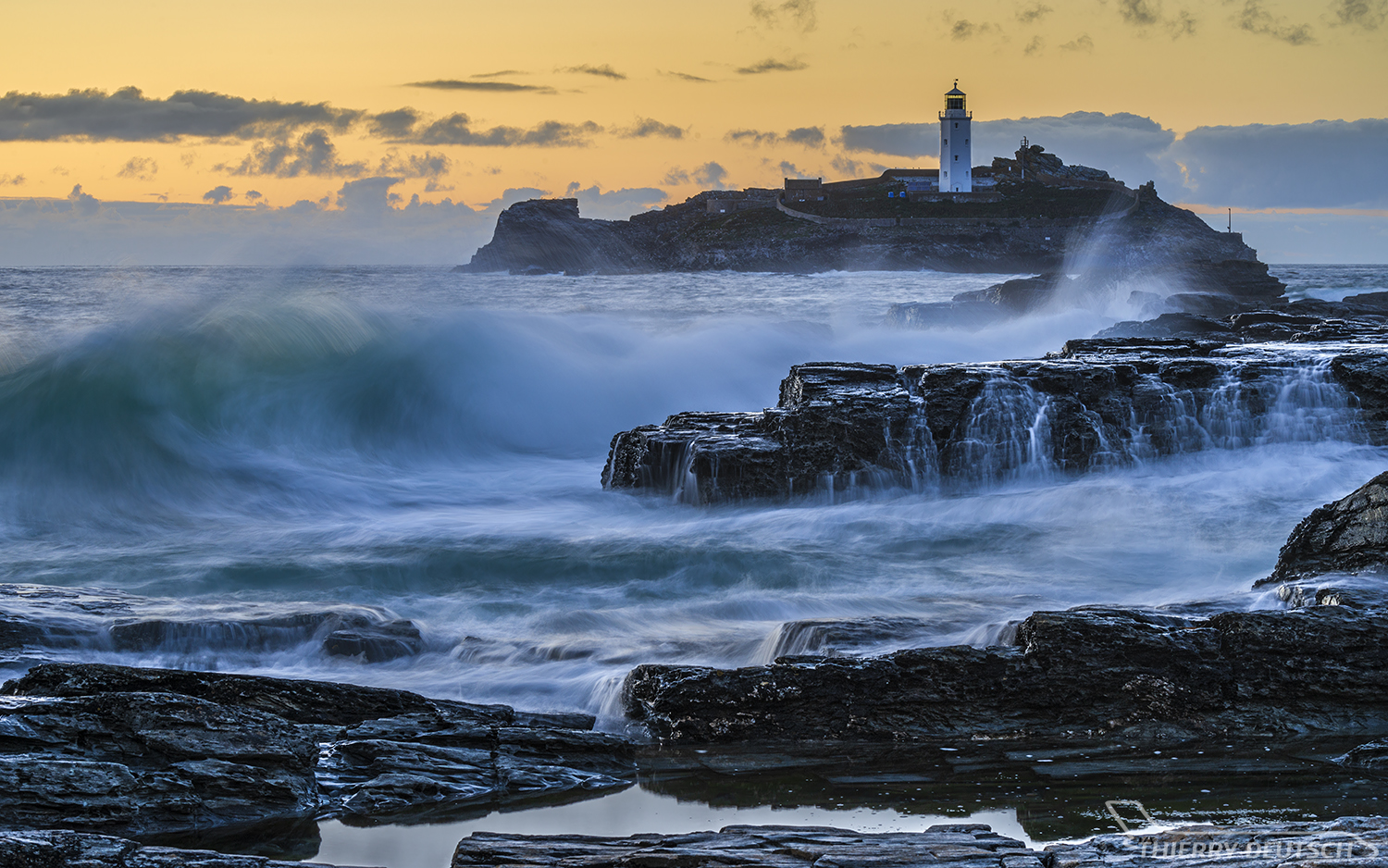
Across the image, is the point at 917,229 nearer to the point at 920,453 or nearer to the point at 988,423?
the point at 988,423

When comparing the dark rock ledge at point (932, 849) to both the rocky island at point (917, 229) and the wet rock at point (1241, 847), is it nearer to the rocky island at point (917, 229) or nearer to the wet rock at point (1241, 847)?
the wet rock at point (1241, 847)

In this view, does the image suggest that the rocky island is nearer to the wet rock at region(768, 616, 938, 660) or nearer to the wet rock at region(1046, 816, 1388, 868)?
the wet rock at region(768, 616, 938, 660)

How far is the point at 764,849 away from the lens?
11.0 ft

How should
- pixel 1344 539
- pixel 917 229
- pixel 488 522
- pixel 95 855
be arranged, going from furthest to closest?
pixel 917 229, pixel 488 522, pixel 1344 539, pixel 95 855

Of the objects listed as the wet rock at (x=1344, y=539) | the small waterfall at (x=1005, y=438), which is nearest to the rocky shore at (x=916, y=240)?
the small waterfall at (x=1005, y=438)

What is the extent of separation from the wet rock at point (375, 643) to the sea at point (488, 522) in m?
0.10

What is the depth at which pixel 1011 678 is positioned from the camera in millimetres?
5031

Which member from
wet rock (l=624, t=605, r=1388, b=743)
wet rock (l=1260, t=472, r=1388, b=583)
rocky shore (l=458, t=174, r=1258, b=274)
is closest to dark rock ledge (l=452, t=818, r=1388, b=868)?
wet rock (l=624, t=605, r=1388, b=743)

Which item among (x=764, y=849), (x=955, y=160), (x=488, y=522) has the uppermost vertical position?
(x=955, y=160)

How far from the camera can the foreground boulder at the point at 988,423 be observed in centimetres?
1070

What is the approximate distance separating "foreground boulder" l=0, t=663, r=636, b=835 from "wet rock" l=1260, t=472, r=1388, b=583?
3934 mm

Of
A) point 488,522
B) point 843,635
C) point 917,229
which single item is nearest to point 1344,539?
point 843,635

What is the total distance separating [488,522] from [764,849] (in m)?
7.68

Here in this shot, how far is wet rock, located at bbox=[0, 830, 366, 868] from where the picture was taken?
3.26m
